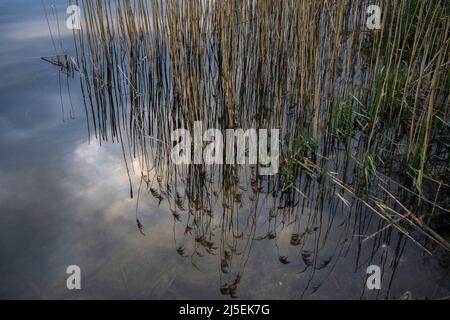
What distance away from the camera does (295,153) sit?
1801mm

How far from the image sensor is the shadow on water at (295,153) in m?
1.48

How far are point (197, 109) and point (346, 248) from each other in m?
0.87

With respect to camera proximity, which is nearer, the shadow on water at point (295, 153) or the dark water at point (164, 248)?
the dark water at point (164, 248)

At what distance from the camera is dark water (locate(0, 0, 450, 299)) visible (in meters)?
1.33

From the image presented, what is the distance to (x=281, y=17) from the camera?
1.82m

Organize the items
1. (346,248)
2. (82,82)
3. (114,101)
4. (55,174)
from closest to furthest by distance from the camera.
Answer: (346,248)
(55,174)
(114,101)
(82,82)

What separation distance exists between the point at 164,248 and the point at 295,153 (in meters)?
0.72

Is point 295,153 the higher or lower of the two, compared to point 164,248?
higher

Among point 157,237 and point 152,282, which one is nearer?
point 152,282

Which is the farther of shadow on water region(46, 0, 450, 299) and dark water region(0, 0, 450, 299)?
shadow on water region(46, 0, 450, 299)

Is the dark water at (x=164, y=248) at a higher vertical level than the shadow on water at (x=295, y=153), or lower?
lower

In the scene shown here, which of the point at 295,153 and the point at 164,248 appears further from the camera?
the point at 295,153
